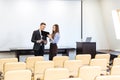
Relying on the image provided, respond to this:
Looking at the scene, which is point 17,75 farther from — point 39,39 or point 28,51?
point 28,51

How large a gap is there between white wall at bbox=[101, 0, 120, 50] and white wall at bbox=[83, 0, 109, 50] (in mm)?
292

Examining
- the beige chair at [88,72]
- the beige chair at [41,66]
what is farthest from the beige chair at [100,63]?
the beige chair at [88,72]

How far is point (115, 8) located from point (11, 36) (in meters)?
4.36

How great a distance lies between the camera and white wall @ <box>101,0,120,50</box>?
10.4 metres

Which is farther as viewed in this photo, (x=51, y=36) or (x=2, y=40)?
(x=2, y=40)

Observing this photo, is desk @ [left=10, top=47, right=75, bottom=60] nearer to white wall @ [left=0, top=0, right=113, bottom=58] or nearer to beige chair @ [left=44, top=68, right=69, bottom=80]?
white wall @ [left=0, top=0, right=113, bottom=58]

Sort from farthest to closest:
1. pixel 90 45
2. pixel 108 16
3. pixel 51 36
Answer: pixel 108 16
pixel 90 45
pixel 51 36

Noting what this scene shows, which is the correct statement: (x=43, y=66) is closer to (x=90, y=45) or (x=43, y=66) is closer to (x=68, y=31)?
(x=90, y=45)

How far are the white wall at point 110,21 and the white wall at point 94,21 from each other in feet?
0.96

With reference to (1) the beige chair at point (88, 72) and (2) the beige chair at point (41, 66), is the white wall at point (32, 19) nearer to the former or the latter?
(2) the beige chair at point (41, 66)

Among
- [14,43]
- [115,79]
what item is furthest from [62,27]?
[115,79]

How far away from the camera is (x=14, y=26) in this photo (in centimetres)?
1050

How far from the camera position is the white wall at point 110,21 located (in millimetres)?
10445

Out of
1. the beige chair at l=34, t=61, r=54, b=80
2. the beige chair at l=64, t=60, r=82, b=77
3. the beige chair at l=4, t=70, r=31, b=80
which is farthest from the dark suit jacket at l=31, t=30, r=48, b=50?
the beige chair at l=4, t=70, r=31, b=80
